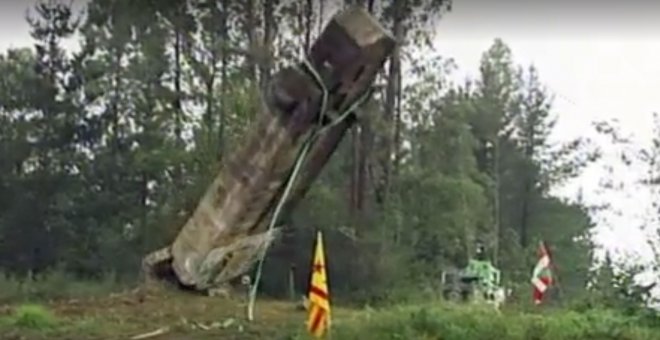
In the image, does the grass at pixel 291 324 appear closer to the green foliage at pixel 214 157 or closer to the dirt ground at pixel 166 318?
the dirt ground at pixel 166 318

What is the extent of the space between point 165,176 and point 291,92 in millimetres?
16298

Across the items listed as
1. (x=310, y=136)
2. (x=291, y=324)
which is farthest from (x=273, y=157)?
(x=291, y=324)

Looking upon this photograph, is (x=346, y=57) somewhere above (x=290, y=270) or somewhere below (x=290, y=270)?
above

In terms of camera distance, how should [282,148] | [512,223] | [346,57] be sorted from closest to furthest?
[346,57] → [282,148] → [512,223]

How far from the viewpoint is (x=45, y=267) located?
29.0 m

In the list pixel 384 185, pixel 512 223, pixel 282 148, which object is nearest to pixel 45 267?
pixel 384 185

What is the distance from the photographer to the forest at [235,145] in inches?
831

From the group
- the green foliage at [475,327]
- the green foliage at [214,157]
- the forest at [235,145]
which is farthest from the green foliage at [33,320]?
the green foliage at [214,157]

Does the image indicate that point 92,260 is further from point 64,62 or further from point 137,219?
point 64,62

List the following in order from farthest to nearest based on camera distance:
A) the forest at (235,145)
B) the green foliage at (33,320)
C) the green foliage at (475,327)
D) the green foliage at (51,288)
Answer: the forest at (235,145)
the green foliage at (51,288)
the green foliage at (33,320)
the green foliage at (475,327)

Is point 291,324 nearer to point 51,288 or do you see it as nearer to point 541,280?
point 541,280

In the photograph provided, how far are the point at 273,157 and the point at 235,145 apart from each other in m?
5.22

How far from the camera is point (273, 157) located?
1232 cm

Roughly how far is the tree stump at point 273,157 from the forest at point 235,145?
354cm
